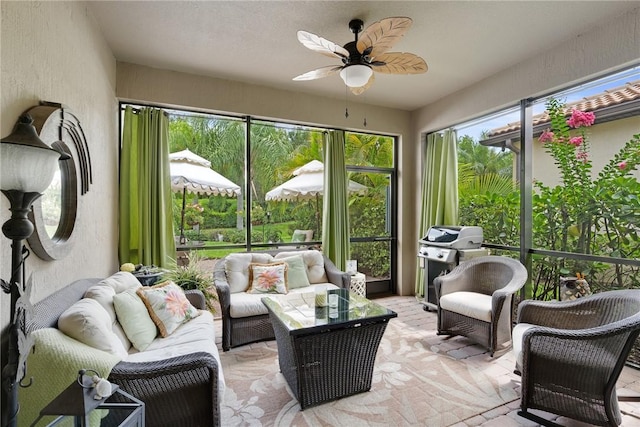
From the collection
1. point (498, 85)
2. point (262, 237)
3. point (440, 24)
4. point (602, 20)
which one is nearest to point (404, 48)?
point (440, 24)

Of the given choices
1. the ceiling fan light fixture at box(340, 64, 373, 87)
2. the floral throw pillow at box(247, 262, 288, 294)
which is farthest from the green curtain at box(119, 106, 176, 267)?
the ceiling fan light fixture at box(340, 64, 373, 87)

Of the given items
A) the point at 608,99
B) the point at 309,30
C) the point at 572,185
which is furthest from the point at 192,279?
the point at 608,99

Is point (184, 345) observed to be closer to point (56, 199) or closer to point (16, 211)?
point (56, 199)

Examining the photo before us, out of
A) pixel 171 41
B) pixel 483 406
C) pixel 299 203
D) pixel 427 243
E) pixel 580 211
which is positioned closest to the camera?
pixel 483 406

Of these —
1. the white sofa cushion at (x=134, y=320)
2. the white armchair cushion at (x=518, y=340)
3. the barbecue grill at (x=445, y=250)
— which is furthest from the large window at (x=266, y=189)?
the white armchair cushion at (x=518, y=340)

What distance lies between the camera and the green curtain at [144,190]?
3.49 metres

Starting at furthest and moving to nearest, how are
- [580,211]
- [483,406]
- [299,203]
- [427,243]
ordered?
[299,203]
[427,243]
[580,211]
[483,406]

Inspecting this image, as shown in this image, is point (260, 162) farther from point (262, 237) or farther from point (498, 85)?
point (498, 85)

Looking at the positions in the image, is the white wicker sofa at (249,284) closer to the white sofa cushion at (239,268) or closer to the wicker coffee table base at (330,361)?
the white sofa cushion at (239,268)

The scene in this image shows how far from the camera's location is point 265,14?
259 cm

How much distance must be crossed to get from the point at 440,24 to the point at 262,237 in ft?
10.1

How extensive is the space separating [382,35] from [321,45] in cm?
43

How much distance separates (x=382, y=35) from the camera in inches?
86.8

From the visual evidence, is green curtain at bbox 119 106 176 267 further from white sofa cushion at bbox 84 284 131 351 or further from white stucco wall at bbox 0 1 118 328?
white sofa cushion at bbox 84 284 131 351
